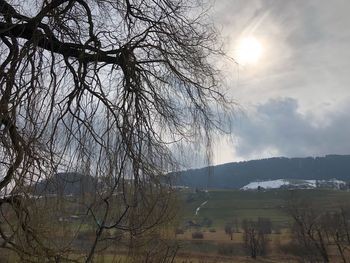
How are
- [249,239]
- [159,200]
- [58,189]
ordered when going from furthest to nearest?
[249,239], [159,200], [58,189]

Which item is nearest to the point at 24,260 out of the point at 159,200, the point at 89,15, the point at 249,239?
the point at 159,200

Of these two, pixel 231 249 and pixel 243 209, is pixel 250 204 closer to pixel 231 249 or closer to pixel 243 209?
pixel 243 209

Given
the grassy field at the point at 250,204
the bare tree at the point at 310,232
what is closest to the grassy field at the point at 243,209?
the grassy field at the point at 250,204

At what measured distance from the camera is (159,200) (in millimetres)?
3877

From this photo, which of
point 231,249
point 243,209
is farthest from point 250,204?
point 231,249

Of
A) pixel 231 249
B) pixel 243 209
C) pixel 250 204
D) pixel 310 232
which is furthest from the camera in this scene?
pixel 250 204

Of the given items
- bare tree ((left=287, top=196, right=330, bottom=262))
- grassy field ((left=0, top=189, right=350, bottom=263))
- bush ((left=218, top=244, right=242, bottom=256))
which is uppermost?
grassy field ((left=0, top=189, right=350, bottom=263))

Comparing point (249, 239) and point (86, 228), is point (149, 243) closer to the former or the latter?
point (86, 228)

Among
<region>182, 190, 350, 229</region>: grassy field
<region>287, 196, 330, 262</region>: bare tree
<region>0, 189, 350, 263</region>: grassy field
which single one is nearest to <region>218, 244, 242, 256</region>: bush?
<region>0, 189, 350, 263</region>: grassy field

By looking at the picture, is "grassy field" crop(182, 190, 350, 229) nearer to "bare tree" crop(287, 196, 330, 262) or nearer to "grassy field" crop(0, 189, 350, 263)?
"grassy field" crop(0, 189, 350, 263)

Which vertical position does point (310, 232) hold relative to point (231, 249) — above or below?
above

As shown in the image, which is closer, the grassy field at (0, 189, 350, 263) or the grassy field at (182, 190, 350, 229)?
the grassy field at (0, 189, 350, 263)

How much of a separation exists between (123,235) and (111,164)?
63 centimetres

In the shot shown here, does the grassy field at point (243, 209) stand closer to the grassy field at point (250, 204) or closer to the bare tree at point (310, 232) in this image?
the grassy field at point (250, 204)
